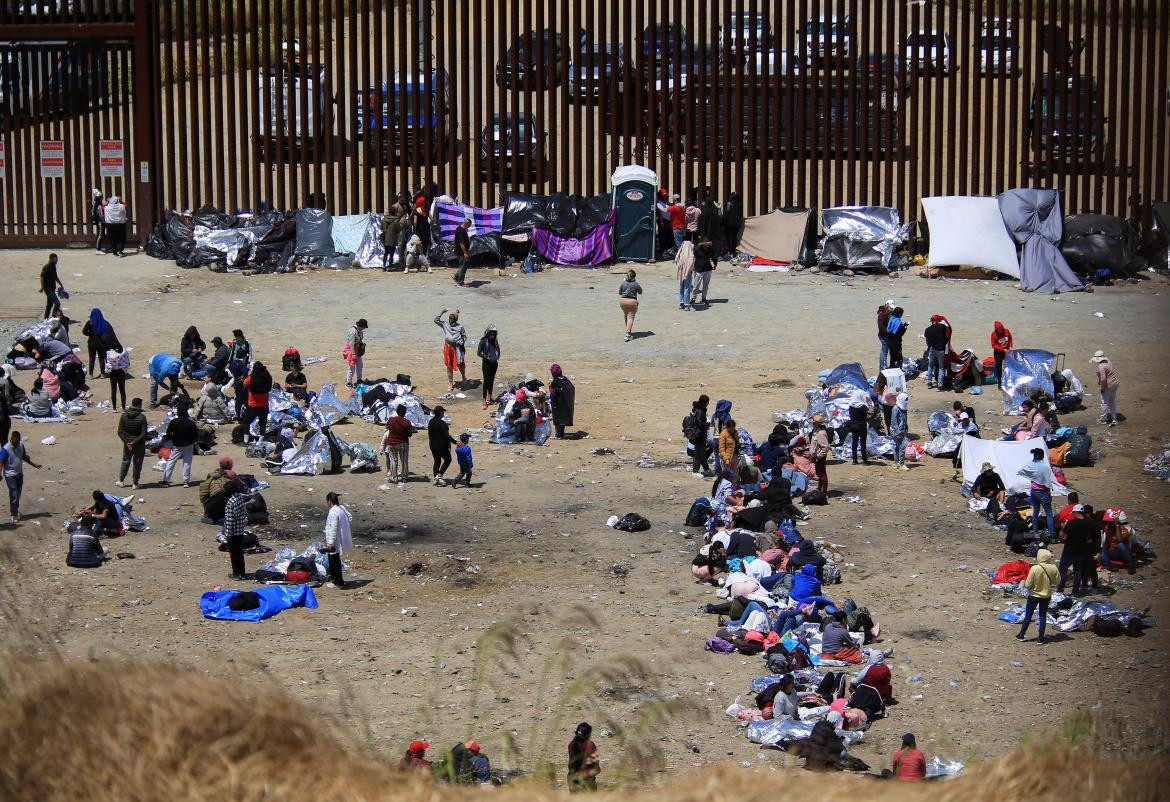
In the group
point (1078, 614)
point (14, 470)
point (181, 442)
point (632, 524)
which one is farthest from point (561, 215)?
point (1078, 614)

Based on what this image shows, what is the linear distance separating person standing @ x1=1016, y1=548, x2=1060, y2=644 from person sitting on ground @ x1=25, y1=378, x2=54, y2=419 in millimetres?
14014

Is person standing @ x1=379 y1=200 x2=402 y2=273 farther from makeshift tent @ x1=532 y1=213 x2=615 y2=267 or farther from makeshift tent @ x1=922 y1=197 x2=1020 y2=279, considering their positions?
makeshift tent @ x1=922 y1=197 x2=1020 y2=279

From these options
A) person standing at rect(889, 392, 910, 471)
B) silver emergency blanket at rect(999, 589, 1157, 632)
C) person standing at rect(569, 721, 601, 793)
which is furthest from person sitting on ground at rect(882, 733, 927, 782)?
person standing at rect(889, 392, 910, 471)

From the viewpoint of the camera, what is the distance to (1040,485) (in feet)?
57.3

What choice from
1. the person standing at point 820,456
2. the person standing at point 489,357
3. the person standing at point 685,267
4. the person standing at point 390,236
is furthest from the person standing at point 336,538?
the person standing at point 390,236

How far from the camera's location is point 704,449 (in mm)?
19766

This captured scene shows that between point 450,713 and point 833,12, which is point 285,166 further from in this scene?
point 450,713

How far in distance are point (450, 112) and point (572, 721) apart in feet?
67.8

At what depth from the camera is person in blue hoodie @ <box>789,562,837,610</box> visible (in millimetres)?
14953

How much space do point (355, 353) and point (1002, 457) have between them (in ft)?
31.2

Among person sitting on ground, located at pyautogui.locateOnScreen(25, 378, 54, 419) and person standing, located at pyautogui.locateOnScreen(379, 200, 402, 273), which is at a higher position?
person standing, located at pyautogui.locateOnScreen(379, 200, 402, 273)

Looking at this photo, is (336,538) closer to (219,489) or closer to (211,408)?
(219,489)

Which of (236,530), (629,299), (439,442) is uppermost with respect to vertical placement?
(629,299)

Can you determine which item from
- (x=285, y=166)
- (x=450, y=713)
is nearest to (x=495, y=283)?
(x=285, y=166)
